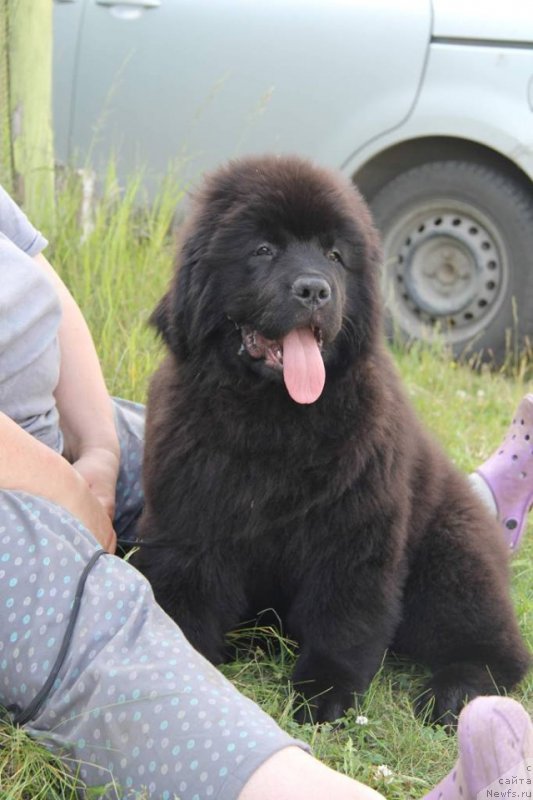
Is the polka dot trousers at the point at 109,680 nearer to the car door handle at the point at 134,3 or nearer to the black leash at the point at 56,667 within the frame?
the black leash at the point at 56,667

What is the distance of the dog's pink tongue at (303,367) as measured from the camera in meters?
2.45

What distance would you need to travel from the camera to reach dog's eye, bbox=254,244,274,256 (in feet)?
8.35

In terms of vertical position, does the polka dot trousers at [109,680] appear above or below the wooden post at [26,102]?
below

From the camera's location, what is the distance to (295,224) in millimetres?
2549

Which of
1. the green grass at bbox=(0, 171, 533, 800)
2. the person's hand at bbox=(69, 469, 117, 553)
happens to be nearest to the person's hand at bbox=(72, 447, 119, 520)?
the person's hand at bbox=(69, 469, 117, 553)

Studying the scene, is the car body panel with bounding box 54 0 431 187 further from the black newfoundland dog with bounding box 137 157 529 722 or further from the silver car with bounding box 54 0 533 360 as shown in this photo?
the black newfoundland dog with bounding box 137 157 529 722

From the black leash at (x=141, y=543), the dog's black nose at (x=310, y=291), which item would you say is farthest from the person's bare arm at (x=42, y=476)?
the dog's black nose at (x=310, y=291)

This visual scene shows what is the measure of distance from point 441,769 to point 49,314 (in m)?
1.44

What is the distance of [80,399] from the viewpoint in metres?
3.03

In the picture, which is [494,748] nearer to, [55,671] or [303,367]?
[55,671]

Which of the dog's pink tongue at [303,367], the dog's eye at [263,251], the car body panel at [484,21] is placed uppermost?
the car body panel at [484,21]

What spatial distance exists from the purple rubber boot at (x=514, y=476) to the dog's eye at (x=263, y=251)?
1185mm

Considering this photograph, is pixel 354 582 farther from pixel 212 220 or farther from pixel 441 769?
pixel 212 220

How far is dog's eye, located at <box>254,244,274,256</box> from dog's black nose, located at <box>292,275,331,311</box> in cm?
14
